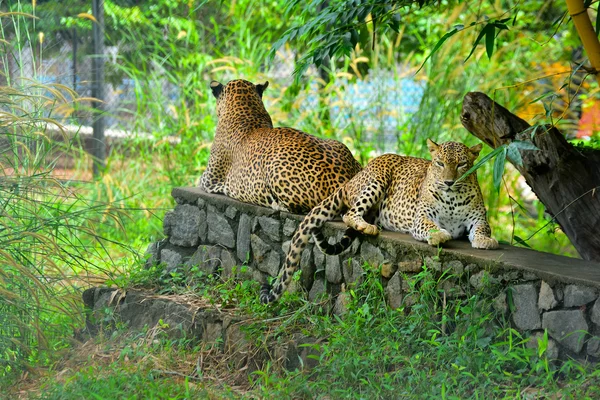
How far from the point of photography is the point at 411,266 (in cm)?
506

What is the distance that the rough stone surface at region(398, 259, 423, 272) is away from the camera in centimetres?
501

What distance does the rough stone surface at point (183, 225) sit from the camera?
6887 mm

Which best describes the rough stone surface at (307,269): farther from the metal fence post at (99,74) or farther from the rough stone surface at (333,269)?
the metal fence post at (99,74)

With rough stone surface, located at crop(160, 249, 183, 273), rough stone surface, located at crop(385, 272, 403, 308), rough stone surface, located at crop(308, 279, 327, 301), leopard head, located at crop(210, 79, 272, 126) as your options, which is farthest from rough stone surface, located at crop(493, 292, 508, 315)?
leopard head, located at crop(210, 79, 272, 126)

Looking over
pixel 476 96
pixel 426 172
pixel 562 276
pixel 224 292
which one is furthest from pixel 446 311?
pixel 224 292

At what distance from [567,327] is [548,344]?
0.14m

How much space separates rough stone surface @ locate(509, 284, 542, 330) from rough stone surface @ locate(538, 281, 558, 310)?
33mm

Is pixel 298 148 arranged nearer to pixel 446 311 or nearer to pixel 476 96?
pixel 476 96

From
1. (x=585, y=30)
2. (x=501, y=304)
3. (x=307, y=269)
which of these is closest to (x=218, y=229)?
(x=307, y=269)

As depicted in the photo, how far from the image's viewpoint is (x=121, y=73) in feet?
32.3


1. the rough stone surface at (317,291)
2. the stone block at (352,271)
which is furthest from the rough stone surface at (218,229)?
the stone block at (352,271)

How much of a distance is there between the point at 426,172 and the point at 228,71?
4.76 meters

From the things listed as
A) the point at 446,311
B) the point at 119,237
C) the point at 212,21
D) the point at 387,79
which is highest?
the point at 212,21

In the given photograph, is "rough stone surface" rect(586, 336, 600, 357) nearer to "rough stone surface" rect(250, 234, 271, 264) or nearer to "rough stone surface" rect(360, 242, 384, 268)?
"rough stone surface" rect(360, 242, 384, 268)
